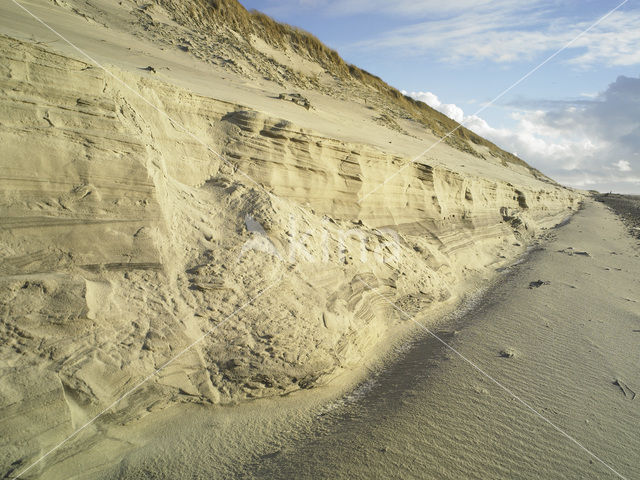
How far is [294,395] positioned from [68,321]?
91.1 inches

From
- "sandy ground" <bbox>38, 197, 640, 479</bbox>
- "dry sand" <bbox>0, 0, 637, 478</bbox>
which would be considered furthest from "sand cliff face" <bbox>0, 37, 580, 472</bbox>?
"sandy ground" <bbox>38, 197, 640, 479</bbox>

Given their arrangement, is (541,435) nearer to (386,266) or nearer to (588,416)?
(588,416)

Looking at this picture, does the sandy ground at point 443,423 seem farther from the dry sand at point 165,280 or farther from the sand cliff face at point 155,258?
the sand cliff face at point 155,258

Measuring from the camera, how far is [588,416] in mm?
3648

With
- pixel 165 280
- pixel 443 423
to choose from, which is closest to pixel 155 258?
pixel 165 280

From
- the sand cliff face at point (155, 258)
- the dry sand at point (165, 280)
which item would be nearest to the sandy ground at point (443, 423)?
the dry sand at point (165, 280)

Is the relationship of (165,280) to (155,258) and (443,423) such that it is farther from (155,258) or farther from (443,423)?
(443,423)

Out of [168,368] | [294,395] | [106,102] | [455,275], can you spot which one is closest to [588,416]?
[294,395]

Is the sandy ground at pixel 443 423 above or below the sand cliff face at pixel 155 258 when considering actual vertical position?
below

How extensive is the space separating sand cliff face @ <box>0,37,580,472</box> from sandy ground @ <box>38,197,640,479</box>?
1.06 ft

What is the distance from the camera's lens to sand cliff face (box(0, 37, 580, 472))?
10.1 feet

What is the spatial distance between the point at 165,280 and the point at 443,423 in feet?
10.2

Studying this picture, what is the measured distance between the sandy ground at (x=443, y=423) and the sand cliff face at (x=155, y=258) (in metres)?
0.32

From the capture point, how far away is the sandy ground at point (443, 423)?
2994 millimetres
